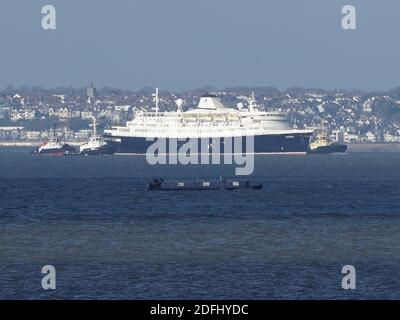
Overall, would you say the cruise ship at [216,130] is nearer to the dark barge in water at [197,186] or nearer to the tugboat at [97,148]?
the tugboat at [97,148]

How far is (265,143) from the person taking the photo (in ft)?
561

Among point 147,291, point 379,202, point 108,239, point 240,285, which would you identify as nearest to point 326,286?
point 240,285

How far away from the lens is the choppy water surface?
31.8 m

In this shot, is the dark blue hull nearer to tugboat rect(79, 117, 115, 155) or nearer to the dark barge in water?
tugboat rect(79, 117, 115, 155)

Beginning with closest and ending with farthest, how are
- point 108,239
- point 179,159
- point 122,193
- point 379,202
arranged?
point 108,239 < point 379,202 < point 122,193 < point 179,159

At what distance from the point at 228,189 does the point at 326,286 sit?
48.7m

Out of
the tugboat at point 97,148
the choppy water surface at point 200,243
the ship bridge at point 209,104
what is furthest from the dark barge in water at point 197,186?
the tugboat at point 97,148

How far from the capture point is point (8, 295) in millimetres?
30438

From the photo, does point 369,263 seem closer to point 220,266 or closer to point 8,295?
point 220,266

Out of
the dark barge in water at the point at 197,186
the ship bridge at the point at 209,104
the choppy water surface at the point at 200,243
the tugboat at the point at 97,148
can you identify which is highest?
the ship bridge at the point at 209,104

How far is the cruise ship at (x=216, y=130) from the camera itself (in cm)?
17038

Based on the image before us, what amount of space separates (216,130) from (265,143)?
23.8ft

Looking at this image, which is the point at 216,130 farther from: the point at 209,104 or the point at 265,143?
the point at 209,104

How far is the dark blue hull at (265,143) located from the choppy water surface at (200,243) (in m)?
91.4
